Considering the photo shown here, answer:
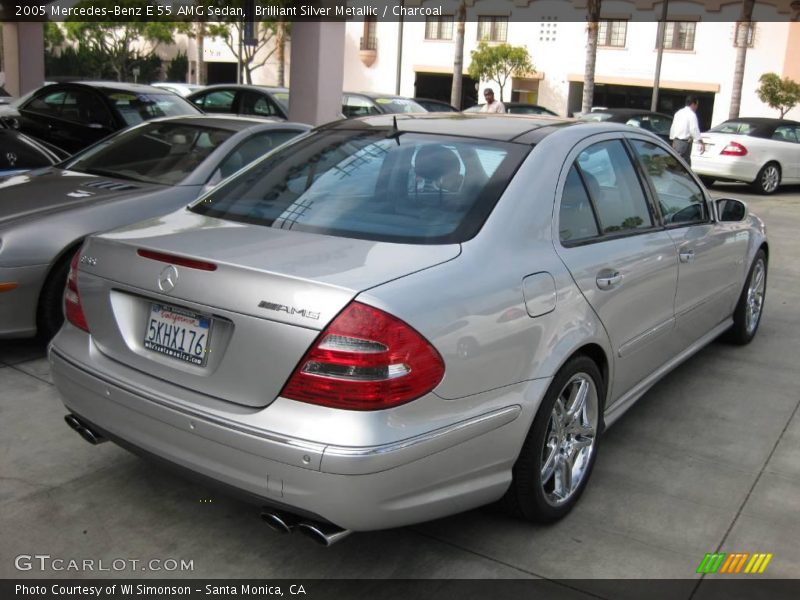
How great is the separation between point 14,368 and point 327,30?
6509mm

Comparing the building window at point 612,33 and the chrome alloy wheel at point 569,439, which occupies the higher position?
the building window at point 612,33

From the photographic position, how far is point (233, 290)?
2824 mm

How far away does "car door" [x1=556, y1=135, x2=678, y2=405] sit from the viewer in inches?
141

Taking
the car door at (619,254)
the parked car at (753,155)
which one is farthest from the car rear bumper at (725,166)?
the car door at (619,254)

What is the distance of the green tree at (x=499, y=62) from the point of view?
39.3 metres

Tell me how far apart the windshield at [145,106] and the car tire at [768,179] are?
1060cm

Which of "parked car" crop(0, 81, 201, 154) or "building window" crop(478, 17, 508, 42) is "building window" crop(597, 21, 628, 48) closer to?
"building window" crop(478, 17, 508, 42)

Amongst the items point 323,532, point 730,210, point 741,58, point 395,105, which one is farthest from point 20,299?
point 741,58

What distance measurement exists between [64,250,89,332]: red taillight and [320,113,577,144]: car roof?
1.43 meters

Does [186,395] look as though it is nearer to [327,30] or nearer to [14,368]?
[14,368]

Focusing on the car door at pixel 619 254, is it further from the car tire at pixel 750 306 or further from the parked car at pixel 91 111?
the parked car at pixel 91 111

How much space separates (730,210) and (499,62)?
1414 inches

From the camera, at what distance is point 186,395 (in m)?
2.91

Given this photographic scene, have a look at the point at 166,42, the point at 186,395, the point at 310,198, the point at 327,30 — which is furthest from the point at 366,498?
the point at 166,42
